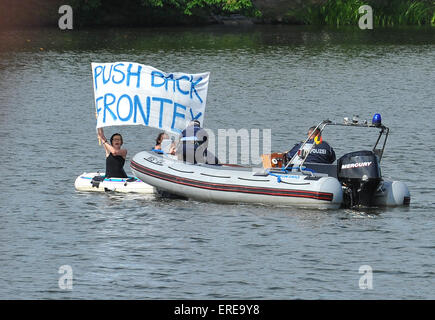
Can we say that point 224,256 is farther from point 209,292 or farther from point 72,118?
point 72,118

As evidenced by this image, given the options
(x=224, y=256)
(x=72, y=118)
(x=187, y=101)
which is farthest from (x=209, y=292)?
(x=72, y=118)

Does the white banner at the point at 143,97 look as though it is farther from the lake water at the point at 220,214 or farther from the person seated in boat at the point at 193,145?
the lake water at the point at 220,214

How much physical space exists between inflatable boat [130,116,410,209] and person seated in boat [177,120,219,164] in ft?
0.83

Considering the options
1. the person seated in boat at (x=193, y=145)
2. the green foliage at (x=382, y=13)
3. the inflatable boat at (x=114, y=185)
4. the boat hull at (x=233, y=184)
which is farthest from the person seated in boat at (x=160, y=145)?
the green foliage at (x=382, y=13)

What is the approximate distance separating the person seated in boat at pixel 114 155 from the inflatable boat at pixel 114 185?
0.23 metres

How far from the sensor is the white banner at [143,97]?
24.7 meters

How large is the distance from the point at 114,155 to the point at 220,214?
3626 mm

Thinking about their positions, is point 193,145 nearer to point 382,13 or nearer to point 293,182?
point 293,182

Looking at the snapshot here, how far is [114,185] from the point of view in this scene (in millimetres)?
25000

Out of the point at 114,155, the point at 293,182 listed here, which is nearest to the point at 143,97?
the point at 114,155

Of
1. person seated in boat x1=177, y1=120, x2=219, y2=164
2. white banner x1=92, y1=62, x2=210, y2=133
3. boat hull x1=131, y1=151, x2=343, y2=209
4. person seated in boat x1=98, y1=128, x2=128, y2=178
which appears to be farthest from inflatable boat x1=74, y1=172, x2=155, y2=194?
white banner x1=92, y1=62, x2=210, y2=133

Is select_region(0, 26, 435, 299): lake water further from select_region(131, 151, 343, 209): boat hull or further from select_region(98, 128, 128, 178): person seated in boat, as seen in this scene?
select_region(98, 128, 128, 178): person seated in boat
